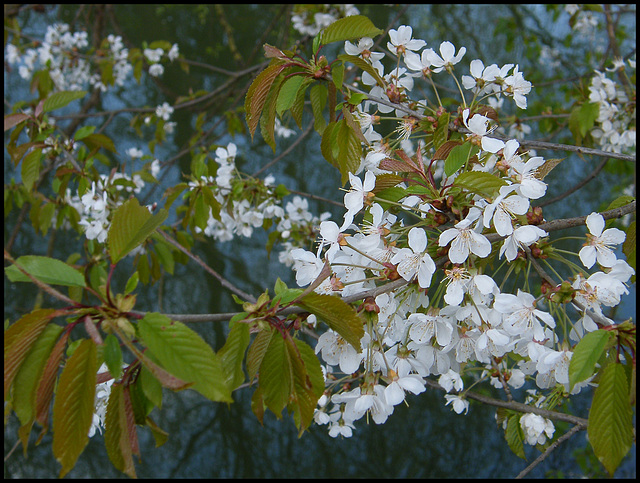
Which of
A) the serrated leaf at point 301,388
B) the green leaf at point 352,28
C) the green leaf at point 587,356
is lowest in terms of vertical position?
the green leaf at point 587,356

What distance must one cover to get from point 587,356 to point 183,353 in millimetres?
444

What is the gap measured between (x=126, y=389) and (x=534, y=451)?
2.98 metres

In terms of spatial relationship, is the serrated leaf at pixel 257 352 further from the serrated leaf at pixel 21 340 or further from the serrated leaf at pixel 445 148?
the serrated leaf at pixel 445 148

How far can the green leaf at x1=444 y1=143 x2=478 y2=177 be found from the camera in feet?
2.30

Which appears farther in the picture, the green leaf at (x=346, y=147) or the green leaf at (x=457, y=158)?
the green leaf at (x=346, y=147)

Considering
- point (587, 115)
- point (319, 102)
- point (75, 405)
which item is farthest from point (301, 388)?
point (587, 115)

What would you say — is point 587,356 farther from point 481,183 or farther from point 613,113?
point 613,113

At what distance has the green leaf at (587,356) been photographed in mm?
537

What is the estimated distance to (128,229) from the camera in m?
0.59

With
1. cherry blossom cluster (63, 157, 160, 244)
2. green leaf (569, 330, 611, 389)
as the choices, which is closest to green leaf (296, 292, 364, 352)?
green leaf (569, 330, 611, 389)

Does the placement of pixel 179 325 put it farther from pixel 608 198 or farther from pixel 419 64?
pixel 608 198

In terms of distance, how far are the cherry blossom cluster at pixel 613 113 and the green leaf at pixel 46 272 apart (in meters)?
1.51

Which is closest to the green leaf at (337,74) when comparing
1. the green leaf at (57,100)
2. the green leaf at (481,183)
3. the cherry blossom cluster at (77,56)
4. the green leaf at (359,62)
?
the green leaf at (359,62)

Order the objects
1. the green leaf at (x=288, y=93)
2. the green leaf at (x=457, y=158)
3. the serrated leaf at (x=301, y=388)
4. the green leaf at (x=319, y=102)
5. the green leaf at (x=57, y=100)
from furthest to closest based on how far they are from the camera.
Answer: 1. the green leaf at (x=57, y=100)
2. the green leaf at (x=319, y=102)
3. the green leaf at (x=288, y=93)
4. the green leaf at (x=457, y=158)
5. the serrated leaf at (x=301, y=388)
